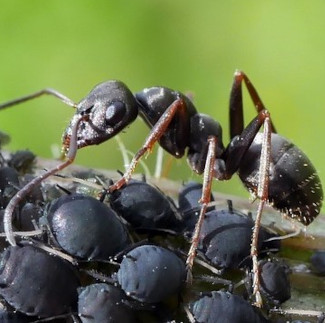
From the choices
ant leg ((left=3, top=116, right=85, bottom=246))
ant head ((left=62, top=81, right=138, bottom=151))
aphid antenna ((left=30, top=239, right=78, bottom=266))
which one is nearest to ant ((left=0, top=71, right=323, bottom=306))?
ant head ((left=62, top=81, right=138, bottom=151))

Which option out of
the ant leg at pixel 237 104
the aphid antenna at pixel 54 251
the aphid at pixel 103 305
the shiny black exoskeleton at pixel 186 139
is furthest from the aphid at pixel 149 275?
the ant leg at pixel 237 104

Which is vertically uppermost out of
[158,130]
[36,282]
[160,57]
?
[158,130]

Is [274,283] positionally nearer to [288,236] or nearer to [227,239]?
[227,239]

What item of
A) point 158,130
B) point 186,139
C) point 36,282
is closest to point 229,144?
point 186,139

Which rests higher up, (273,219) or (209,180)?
(209,180)

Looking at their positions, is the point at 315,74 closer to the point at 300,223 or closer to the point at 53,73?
the point at 53,73

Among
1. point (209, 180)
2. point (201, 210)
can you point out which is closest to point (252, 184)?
point (209, 180)

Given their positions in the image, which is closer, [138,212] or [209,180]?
[138,212]
